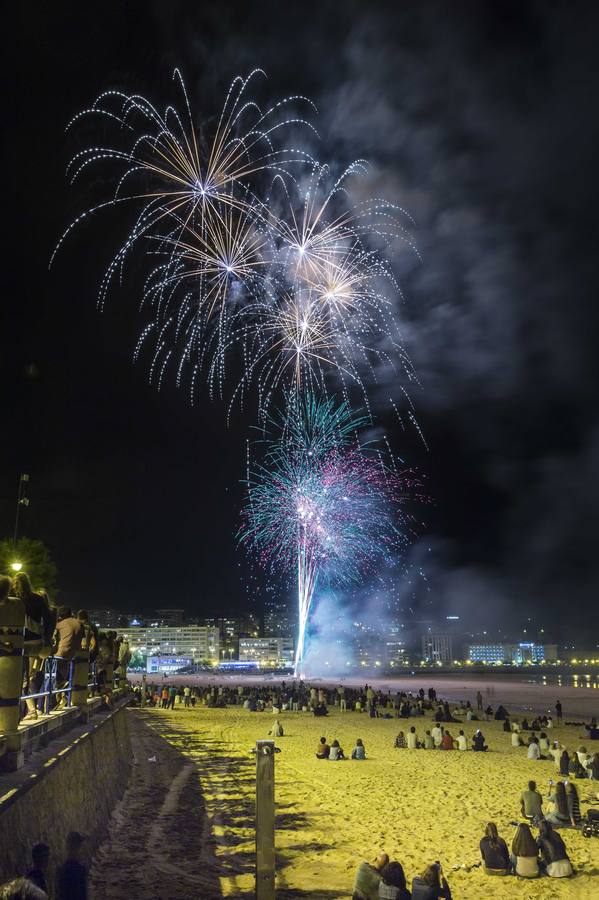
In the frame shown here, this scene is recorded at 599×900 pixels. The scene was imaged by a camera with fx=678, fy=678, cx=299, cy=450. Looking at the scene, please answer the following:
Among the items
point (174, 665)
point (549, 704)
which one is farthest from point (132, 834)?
point (174, 665)

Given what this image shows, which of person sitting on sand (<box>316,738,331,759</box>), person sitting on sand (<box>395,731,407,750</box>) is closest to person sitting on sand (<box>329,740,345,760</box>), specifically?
person sitting on sand (<box>316,738,331,759</box>)

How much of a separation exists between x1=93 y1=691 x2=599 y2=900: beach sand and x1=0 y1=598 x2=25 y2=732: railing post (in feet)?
10.9

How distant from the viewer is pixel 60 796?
727cm

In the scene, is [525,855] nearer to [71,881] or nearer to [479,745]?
[71,881]

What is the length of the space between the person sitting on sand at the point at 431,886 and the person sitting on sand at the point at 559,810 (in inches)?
194

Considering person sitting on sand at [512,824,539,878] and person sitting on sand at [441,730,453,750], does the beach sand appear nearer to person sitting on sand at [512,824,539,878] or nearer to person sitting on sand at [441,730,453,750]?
person sitting on sand at [512,824,539,878]

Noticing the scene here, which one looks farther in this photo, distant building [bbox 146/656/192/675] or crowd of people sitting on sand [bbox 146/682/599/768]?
distant building [bbox 146/656/192/675]

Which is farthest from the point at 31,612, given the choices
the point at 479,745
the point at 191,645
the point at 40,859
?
the point at 191,645

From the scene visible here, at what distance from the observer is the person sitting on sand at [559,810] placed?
1184cm

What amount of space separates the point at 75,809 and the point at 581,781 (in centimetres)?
1322

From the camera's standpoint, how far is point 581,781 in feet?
54.1

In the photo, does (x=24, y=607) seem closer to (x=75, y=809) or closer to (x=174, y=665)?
(x=75, y=809)

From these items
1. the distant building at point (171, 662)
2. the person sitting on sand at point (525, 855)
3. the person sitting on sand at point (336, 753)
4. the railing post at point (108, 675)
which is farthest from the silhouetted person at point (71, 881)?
the distant building at point (171, 662)

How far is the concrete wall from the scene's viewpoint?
5250 mm
